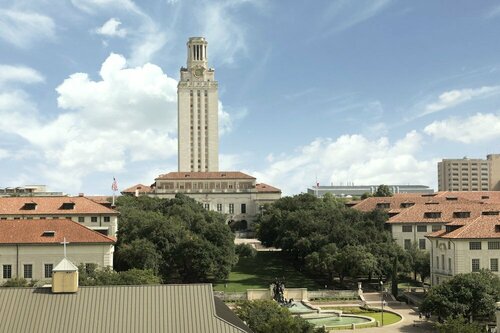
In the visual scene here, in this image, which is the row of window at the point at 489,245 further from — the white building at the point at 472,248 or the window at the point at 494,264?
the window at the point at 494,264

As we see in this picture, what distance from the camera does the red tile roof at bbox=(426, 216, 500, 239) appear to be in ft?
241

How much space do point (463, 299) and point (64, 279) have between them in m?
38.0

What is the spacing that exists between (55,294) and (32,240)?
39210 mm

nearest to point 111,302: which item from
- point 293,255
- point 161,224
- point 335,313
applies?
point 335,313

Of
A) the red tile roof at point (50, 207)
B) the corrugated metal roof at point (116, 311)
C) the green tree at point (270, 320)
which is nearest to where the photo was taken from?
the corrugated metal roof at point (116, 311)

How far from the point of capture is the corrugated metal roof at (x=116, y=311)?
31.0 meters

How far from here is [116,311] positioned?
31.8 m

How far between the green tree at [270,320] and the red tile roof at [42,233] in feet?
86.8

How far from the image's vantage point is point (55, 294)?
107 feet

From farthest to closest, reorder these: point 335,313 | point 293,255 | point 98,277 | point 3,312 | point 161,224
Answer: point 293,255 → point 161,224 → point 335,313 → point 98,277 → point 3,312

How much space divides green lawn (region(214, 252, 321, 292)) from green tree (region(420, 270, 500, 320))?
2481 cm

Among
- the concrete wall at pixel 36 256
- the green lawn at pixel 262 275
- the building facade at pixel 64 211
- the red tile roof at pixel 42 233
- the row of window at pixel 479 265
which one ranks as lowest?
the green lawn at pixel 262 275

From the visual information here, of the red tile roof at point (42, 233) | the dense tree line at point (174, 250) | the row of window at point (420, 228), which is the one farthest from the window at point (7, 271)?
the row of window at point (420, 228)

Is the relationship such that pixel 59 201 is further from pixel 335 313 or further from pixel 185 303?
pixel 185 303
